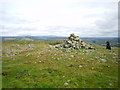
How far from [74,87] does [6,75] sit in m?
14.0

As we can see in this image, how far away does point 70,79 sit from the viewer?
666 inches

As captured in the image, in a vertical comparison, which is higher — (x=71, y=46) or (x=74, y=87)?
(x=71, y=46)

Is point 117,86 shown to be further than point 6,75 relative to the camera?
No

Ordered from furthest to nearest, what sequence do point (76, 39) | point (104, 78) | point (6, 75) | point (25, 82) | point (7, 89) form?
point (76, 39) < point (6, 75) < point (104, 78) < point (25, 82) < point (7, 89)

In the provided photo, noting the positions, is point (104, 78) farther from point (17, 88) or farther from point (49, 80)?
point (17, 88)

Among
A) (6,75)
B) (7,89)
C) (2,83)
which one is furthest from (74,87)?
(6,75)

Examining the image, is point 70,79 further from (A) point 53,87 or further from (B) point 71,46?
(B) point 71,46

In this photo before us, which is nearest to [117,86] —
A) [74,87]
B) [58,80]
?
[74,87]

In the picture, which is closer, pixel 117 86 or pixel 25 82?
pixel 117 86

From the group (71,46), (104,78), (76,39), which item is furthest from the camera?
(76,39)

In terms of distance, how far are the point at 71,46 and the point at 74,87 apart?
45.0 meters

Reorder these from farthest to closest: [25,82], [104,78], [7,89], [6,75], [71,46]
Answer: [71,46] → [6,75] → [104,78] → [25,82] → [7,89]

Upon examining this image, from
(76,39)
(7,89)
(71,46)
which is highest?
(76,39)

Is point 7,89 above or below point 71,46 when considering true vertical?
below
